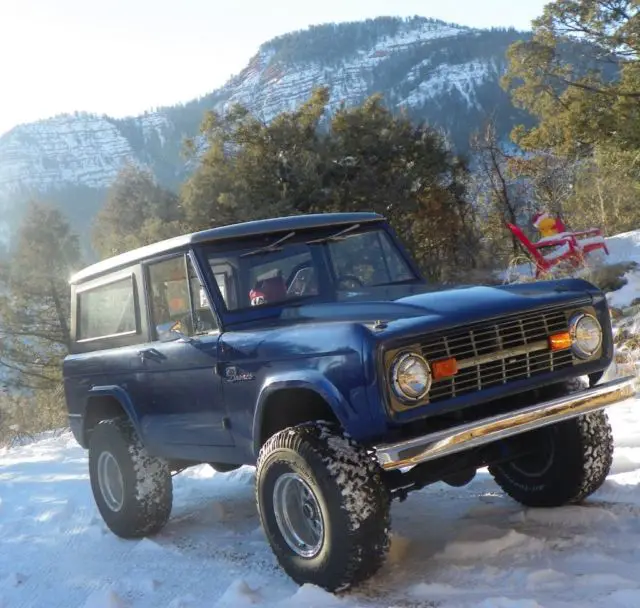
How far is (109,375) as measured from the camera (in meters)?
5.29

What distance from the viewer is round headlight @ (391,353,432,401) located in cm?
331

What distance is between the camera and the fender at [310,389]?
3393mm

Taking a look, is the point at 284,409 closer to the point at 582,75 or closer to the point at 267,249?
the point at 267,249

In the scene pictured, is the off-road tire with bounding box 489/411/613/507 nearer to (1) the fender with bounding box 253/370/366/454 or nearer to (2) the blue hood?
(2) the blue hood

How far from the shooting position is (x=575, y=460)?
430 cm

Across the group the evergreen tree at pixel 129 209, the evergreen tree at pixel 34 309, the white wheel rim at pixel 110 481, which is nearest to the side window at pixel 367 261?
the white wheel rim at pixel 110 481

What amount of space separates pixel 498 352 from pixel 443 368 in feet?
1.15

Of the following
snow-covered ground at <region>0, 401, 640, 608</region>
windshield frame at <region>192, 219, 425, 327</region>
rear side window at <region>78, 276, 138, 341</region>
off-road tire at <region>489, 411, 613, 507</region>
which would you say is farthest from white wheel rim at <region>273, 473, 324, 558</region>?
rear side window at <region>78, 276, 138, 341</region>

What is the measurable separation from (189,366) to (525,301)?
1926 millimetres

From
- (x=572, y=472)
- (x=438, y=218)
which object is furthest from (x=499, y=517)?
(x=438, y=218)

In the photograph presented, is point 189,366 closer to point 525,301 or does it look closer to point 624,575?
point 525,301

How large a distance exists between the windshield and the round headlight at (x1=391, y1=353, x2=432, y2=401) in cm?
125

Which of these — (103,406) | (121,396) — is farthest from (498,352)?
(103,406)

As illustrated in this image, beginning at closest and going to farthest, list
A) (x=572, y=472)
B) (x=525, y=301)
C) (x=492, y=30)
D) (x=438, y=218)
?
(x=525, y=301) → (x=572, y=472) → (x=438, y=218) → (x=492, y=30)
